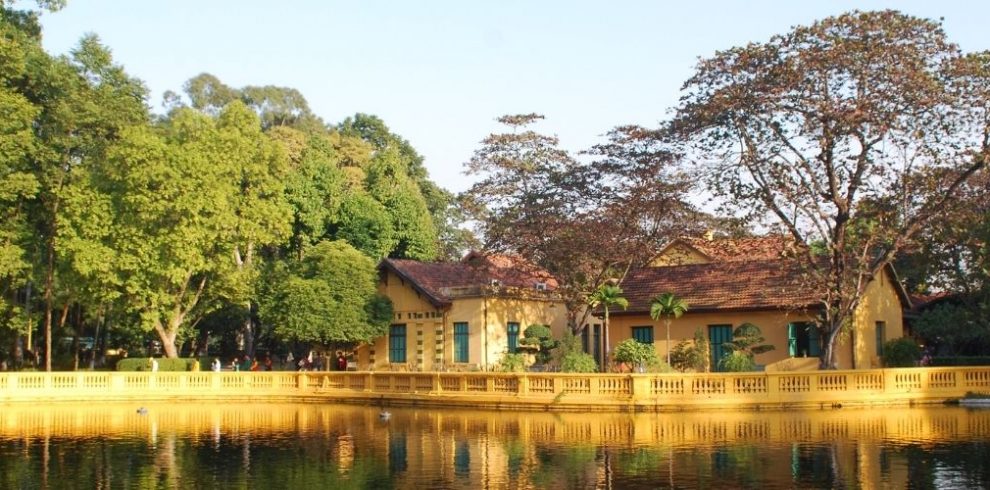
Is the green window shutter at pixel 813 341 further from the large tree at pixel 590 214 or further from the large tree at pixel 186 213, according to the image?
the large tree at pixel 186 213

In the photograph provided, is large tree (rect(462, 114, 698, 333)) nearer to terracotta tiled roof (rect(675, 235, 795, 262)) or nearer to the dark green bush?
terracotta tiled roof (rect(675, 235, 795, 262))

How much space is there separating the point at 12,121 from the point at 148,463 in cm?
2812

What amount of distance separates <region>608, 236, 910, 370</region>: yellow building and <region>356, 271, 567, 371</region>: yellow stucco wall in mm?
5317

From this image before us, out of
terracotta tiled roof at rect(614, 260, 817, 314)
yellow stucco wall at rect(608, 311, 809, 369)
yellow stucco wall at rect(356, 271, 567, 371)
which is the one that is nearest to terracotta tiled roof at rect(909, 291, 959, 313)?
terracotta tiled roof at rect(614, 260, 817, 314)

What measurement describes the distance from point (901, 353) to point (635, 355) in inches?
478

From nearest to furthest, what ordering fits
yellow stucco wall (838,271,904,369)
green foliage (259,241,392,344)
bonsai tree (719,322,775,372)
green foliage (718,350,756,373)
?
green foliage (718,350,756,373) → bonsai tree (719,322,775,372) → yellow stucco wall (838,271,904,369) → green foliage (259,241,392,344)

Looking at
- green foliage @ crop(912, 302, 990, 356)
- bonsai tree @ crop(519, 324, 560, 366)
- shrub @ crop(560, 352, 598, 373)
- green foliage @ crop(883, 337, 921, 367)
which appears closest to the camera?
shrub @ crop(560, 352, 598, 373)

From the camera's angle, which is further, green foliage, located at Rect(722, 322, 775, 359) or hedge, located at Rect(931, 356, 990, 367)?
hedge, located at Rect(931, 356, 990, 367)

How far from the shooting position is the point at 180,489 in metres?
18.3

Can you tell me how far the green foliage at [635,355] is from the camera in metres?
36.8

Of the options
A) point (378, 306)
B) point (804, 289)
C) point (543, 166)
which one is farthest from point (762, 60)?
point (378, 306)

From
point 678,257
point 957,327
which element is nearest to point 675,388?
point 678,257

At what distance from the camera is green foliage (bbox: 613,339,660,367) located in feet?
121

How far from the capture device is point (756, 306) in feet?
140
